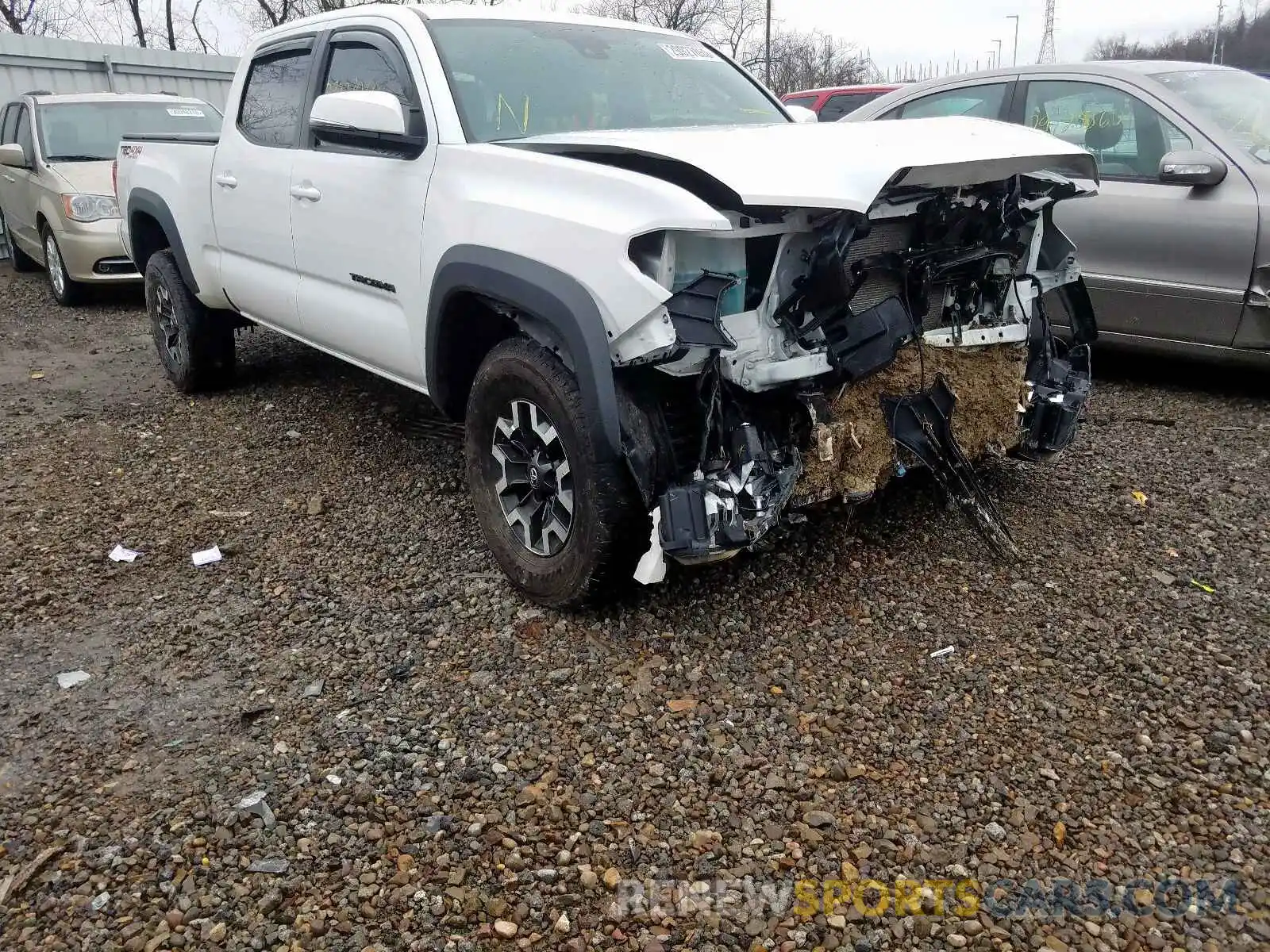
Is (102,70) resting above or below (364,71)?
above

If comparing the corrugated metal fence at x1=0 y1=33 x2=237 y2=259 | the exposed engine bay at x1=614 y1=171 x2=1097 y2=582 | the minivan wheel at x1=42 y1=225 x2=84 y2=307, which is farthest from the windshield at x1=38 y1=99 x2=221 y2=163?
the exposed engine bay at x1=614 y1=171 x2=1097 y2=582

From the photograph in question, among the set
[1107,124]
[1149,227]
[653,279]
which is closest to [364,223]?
[653,279]

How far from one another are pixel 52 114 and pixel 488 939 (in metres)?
10.1

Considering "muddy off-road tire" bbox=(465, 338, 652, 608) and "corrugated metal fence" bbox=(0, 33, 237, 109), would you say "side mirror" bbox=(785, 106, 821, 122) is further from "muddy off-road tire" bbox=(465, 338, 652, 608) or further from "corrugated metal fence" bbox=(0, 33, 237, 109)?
"corrugated metal fence" bbox=(0, 33, 237, 109)

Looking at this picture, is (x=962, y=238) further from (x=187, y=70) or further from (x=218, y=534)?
(x=187, y=70)

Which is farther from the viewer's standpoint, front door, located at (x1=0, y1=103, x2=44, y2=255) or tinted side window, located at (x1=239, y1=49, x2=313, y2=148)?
front door, located at (x1=0, y1=103, x2=44, y2=255)

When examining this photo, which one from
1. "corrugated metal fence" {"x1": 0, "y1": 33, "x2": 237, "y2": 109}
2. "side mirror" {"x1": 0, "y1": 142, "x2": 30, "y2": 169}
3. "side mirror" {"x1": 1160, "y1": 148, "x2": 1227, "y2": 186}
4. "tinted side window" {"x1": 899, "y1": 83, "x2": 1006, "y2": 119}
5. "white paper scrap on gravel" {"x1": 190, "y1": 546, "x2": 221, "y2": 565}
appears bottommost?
"white paper scrap on gravel" {"x1": 190, "y1": 546, "x2": 221, "y2": 565}

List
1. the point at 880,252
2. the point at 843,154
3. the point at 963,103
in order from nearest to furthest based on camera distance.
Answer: the point at 843,154 < the point at 880,252 < the point at 963,103

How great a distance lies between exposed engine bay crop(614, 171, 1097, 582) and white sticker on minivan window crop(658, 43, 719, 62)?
5.63 ft

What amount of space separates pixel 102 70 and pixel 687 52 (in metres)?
12.3

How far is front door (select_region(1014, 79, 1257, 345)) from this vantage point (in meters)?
5.00

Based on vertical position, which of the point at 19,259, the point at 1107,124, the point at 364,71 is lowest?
the point at 19,259

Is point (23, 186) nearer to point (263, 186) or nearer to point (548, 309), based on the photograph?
point (263, 186)

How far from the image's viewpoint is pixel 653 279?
9.27ft
